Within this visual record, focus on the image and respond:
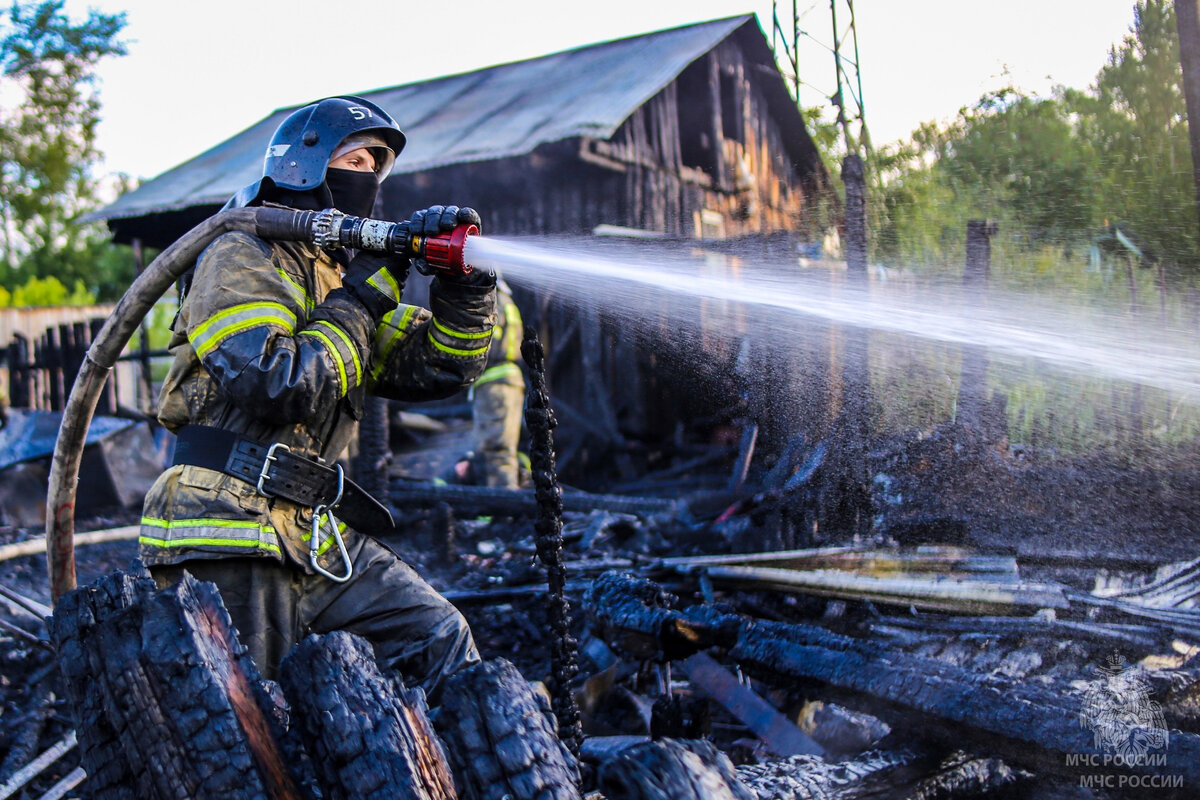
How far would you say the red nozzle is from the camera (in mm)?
2521

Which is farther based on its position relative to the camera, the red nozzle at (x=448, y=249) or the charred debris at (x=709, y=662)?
the red nozzle at (x=448, y=249)

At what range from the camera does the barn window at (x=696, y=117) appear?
1206 cm

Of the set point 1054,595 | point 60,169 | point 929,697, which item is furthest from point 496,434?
point 60,169

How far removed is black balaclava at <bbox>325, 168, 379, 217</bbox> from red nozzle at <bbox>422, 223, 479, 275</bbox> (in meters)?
0.47

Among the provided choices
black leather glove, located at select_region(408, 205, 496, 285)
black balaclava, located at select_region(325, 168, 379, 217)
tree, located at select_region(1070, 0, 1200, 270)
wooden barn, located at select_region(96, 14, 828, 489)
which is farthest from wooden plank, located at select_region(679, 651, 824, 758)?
tree, located at select_region(1070, 0, 1200, 270)

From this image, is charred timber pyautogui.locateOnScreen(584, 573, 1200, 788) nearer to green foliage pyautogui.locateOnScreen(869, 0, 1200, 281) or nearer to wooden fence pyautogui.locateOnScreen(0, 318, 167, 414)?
green foliage pyautogui.locateOnScreen(869, 0, 1200, 281)

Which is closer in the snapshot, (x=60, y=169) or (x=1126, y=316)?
(x=1126, y=316)

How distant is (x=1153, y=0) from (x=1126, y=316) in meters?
10.4

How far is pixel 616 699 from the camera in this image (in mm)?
4066

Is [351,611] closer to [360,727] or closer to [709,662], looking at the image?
[360,727]

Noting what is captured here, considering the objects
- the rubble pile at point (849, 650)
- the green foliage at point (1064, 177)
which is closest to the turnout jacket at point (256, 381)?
the rubble pile at point (849, 650)

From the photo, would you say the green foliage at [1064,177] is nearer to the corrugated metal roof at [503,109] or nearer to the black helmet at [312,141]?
the corrugated metal roof at [503,109]

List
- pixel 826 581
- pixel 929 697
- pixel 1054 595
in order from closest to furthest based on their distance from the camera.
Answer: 1. pixel 929 697
2. pixel 1054 595
3. pixel 826 581

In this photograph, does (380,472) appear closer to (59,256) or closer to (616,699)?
(616,699)
